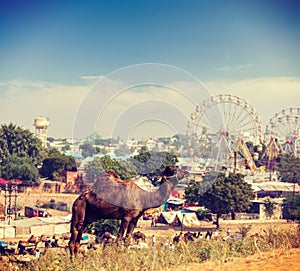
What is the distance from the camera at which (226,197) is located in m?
39.7

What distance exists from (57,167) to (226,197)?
96.3 ft

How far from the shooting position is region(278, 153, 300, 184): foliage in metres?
66.2

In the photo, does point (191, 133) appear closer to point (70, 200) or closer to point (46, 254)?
point (70, 200)

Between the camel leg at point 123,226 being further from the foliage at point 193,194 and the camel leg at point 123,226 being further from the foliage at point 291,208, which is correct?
the foliage at point 291,208

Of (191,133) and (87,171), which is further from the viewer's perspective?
(87,171)

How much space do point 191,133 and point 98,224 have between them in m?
23.9

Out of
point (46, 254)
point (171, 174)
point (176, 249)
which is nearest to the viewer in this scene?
point (176, 249)

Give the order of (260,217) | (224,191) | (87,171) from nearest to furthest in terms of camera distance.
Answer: (224,191)
(260,217)
(87,171)

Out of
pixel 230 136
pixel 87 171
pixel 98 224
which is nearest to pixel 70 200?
pixel 87 171

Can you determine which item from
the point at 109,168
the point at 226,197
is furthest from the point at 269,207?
the point at 109,168

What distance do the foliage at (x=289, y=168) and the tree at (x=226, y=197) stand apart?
80.7ft

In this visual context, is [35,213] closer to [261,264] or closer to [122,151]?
[122,151]

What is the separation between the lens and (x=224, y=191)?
1566 inches

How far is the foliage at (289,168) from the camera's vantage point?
6619 cm
